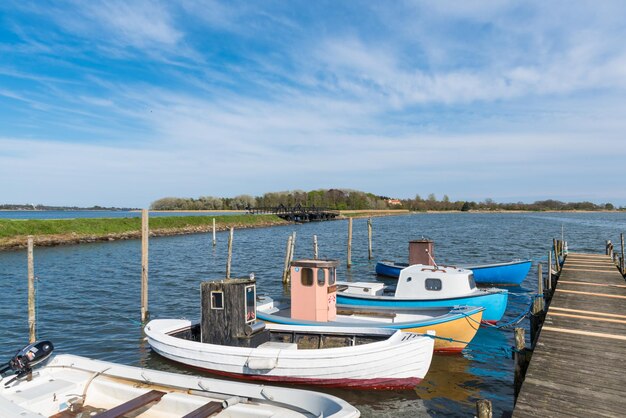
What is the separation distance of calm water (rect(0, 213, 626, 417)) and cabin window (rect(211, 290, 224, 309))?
265 cm

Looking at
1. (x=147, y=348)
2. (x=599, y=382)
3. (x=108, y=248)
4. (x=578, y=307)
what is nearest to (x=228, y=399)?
(x=599, y=382)

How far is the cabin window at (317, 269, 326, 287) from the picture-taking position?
15.1m

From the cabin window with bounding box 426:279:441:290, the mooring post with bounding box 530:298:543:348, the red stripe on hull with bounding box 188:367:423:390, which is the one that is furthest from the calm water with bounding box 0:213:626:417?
the cabin window with bounding box 426:279:441:290

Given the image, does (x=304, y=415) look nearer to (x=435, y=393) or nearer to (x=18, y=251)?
(x=435, y=393)

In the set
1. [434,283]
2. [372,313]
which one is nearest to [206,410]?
[372,313]

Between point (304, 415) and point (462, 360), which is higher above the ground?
point (304, 415)

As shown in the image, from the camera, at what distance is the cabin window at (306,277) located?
1512 centimetres

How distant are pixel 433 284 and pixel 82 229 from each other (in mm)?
50938

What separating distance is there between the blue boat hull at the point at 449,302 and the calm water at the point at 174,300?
2.73ft

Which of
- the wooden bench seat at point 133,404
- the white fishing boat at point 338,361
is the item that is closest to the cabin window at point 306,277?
the white fishing boat at point 338,361

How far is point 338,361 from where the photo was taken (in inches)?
465

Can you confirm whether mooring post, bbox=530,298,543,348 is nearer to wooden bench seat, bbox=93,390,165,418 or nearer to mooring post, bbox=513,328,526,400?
mooring post, bbox=513,328,526,400

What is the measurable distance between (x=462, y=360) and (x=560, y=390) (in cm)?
689

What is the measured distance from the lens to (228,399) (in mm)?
8547
